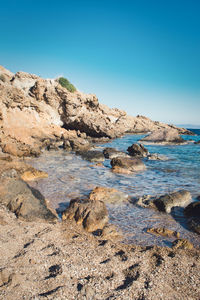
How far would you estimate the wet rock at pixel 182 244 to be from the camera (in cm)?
448

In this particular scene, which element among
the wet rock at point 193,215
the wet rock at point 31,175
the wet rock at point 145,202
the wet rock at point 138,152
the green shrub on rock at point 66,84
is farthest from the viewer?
the green shrub on rock at point 66,84

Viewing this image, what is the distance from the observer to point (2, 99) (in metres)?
20.7

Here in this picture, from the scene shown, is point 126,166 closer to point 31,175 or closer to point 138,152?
point 31,175

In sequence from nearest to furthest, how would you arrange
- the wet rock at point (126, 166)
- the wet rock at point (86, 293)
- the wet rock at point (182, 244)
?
the wet rock at point (86, 293)
the wet rock at point (182, 244)
the wet rock at point (126, 166)

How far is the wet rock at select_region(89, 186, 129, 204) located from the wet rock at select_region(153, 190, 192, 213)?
1256mm

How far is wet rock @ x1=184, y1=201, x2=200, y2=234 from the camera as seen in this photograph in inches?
Result: 216

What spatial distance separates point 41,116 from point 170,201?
80.3 feet

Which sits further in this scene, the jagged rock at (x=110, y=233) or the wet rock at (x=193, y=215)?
the wet rock at (x=193, y=215)

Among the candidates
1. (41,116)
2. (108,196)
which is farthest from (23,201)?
(41,116)

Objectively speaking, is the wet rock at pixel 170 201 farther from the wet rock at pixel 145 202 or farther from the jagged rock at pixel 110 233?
the jagged rock at pixel 110 233

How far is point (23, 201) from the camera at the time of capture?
5879 mm

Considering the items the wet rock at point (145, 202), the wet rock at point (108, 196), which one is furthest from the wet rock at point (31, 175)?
the wet rock at point (145, 202)

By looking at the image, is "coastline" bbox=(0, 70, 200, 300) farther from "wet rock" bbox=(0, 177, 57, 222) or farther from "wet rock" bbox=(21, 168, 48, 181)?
"wet rock" bbox=(21, 168, 48, 181)

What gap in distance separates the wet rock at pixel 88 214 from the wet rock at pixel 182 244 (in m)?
1.85
